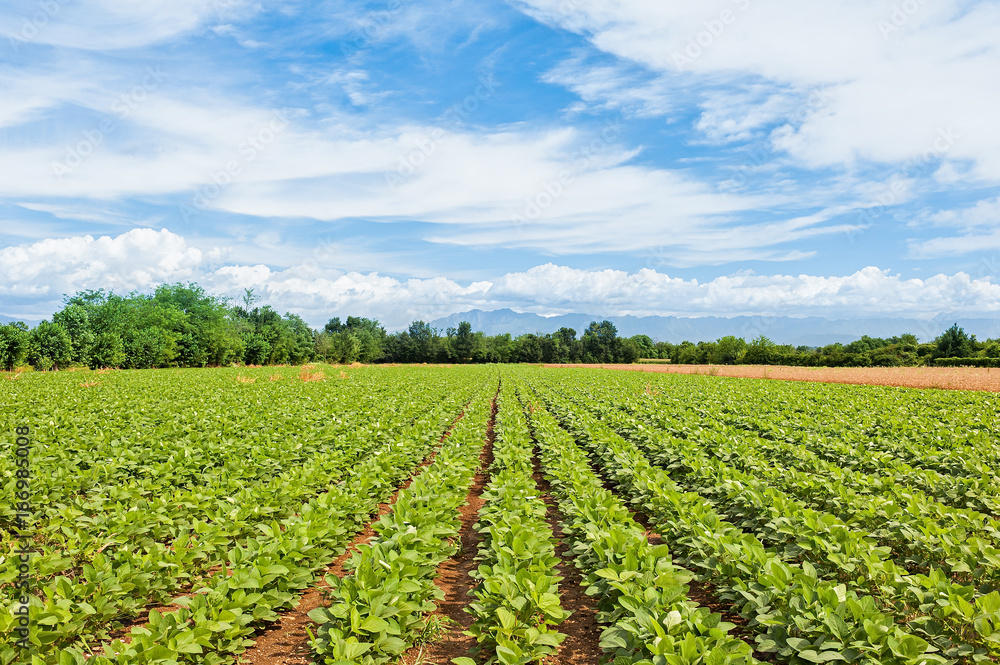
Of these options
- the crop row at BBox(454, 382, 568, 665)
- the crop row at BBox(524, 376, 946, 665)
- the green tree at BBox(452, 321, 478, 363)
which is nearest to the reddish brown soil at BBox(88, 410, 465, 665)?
the crop row at BBox(454, 382, 568, 665)

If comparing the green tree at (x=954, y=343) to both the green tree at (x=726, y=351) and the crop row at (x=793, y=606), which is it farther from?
the crop row at (x=793, y=606)

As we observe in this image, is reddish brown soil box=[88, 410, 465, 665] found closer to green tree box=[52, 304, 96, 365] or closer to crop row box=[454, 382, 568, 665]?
crop row box=[454, 382, 568, 665]

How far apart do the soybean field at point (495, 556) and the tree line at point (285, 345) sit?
50.6 m

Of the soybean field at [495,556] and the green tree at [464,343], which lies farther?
the green tree at [464,343]

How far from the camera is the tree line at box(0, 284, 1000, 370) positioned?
5016cm

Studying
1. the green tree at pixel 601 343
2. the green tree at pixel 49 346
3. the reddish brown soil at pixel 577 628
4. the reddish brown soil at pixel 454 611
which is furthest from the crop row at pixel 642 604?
the green tree at pixel 601 343

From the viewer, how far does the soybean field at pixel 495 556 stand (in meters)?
3.56

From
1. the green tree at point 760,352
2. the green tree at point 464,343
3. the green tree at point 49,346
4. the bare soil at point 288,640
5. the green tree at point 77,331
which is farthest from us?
the green tree at point 464,343

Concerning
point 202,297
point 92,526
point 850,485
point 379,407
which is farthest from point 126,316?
point 850,485

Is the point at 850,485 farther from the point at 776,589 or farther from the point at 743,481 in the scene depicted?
the point at 776,589

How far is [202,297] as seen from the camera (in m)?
86.2

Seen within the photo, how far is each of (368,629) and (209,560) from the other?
2848 millimetres

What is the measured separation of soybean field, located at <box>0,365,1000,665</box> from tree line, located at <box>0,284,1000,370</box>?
166 ft

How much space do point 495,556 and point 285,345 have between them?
89.0 metres
